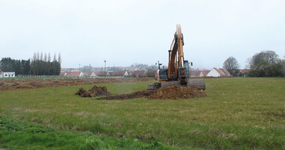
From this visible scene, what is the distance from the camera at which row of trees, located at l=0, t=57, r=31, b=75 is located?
10794cm

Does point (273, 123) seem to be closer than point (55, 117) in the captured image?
Yes

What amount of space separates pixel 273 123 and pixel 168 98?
28.4 feet

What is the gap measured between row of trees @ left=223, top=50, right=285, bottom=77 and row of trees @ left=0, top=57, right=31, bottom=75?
325 feet

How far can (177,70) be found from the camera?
1970 centimetres

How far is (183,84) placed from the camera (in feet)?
60.5

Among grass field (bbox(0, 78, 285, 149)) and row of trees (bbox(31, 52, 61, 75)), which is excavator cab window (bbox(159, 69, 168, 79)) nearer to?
grass field (bbox(0, 78, 285, 149))

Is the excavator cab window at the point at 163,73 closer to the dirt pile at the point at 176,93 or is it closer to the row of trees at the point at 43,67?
the dirt pile at the point at 176,93

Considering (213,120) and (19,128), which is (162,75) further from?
(19,128)

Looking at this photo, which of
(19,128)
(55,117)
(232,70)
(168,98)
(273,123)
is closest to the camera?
(273,123)

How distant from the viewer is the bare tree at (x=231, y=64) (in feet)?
348

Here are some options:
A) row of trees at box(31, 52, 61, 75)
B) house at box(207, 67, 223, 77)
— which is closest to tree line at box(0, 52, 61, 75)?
row of trees at box(31, 52, 61, 75)

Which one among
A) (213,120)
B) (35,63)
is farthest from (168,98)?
(35,63)

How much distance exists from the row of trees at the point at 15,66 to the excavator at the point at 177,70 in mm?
106264

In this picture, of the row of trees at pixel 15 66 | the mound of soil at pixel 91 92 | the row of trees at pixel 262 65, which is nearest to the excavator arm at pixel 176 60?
the mound of soil at pixel 91 92
